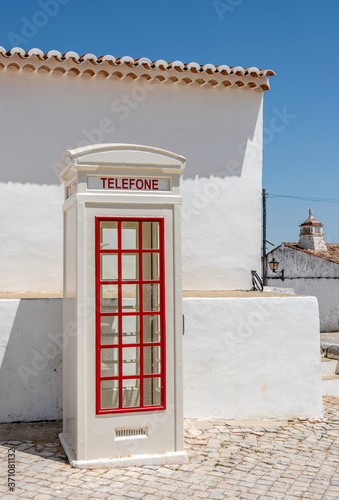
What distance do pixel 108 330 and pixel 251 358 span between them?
2.11 m

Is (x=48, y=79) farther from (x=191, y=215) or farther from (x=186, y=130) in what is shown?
(x=191, y=215)

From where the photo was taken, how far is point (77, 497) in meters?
4.44

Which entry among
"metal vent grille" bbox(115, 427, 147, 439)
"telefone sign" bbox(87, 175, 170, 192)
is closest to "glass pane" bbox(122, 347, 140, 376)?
"metal vent grille" bbox(115, 427, 147, 439)

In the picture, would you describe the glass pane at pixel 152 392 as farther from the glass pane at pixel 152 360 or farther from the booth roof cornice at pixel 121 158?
the booth roof cornice at pixel 121 158

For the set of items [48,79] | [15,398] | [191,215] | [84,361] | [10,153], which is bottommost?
[15,398]

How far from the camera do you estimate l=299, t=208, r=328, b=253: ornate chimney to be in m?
25.8

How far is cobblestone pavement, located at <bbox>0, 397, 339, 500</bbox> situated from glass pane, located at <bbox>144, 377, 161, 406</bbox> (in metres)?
0.65

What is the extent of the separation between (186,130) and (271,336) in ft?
12.7

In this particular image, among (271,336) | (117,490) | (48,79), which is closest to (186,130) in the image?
(48,79)

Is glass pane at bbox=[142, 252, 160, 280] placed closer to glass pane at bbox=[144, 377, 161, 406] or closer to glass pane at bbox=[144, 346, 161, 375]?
glass pane at bbox=[144, 346, 161, 375]

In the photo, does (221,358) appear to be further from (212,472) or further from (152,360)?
(212,472)

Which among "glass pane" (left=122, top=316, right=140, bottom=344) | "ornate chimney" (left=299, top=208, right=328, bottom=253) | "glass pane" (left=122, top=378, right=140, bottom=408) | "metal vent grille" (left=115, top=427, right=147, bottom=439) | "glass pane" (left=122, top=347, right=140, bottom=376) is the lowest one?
"metal vent grille" (left=115, top=427, right=147, bottom=439)

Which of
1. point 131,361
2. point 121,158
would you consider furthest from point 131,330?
point 121,158

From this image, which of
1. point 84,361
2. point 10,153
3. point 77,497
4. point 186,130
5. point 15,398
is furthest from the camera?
point 186,130
